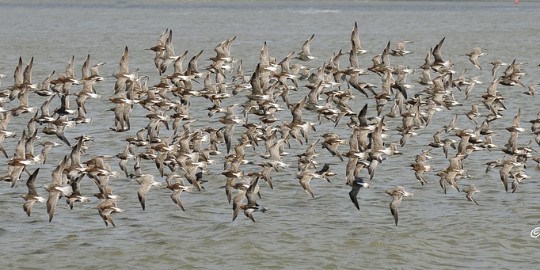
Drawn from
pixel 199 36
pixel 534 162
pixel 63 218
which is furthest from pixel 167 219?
pixel 199 36

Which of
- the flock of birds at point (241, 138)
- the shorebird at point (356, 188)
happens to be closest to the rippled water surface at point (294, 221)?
the flock of birds at point (241, 138)

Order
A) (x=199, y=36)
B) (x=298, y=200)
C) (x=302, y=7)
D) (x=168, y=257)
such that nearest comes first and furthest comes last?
1. (x=168, y=257)
2. (x=298, y=200)
3. (x=199, y=36)
4. (x=302, y=7)

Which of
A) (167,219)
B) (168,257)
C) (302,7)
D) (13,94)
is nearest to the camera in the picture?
(168,257)

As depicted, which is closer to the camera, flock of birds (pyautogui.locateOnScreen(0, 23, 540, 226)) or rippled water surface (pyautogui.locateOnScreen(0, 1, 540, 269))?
rippled water surface (pyautogui.locateOnScreen(0, 1, 540, 269))

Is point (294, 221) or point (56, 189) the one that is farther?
point (294, 221)

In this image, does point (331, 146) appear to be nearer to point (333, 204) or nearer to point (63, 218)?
point (333, 204)

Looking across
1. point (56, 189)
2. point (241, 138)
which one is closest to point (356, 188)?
point (241, 138)

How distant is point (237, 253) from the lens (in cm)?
2912

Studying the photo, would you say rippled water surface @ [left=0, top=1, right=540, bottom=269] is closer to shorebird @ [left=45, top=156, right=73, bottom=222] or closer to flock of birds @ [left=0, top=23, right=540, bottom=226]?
flock of birds @ [left=0, top=23, right=540, bottom=226]

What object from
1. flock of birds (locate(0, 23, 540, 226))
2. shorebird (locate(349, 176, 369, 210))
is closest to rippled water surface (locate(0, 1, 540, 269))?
flock of birds (locate(0, 23, 540, 226))

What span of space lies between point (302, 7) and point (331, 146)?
129 m

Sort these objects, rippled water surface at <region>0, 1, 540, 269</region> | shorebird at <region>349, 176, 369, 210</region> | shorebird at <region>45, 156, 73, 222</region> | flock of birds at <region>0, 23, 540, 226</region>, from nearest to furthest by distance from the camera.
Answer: rippled water surface at <region>0, 1, 540, 269</region>
shorebird at <region>45, 156, 73, 222</region>
shorebird at <region>349, 176, 369, 210</region>
flock of birds at <region>0, 23, 540, 226</region>

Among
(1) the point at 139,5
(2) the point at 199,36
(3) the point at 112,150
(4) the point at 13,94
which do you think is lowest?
(1) the point at 139,5

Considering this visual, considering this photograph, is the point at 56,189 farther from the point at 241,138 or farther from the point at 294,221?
the point at 241,138
